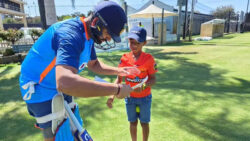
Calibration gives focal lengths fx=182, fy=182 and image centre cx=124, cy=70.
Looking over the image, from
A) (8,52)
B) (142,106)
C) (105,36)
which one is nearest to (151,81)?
(142,106)

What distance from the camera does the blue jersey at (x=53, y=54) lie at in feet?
3.78

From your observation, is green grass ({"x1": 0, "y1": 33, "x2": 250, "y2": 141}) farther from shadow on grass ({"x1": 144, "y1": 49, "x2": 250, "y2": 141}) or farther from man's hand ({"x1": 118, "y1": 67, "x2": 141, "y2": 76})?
man's hand ({"x1": 118, "y1": 67, "x2": 141, "y2": 76})

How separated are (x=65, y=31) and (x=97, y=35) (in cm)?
24

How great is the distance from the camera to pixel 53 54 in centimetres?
135

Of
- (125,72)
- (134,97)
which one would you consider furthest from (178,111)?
(125,72)

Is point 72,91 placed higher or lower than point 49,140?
higher

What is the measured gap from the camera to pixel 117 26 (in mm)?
1349

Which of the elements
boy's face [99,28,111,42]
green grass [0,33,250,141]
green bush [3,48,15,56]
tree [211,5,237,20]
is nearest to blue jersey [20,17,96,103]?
boy's face [99,28,111,42]

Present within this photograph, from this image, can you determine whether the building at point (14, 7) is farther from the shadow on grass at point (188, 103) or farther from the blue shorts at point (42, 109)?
the blue shorts at point (42, 109)

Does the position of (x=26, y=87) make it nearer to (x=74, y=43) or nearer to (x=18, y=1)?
(x=74, y=43)

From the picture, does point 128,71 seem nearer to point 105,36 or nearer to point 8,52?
point 105,36

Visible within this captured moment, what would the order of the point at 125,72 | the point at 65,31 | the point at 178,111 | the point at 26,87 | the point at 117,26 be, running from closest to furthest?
1. the point at 65,31
2. the point at 117,26
3. the point at 26,87
4. the point at 125,72
5. the point at 178,111

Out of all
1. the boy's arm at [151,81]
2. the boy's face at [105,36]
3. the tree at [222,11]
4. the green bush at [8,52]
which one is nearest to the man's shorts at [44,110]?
the boy's face at [105,36]

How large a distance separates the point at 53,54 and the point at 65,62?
0.30 m
